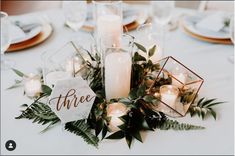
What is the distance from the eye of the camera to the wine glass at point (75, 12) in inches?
49.8

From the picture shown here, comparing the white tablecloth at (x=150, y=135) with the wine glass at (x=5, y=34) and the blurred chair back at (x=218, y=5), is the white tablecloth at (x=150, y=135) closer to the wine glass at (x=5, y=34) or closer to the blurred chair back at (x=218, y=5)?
the wine glass at (x=5, y=34)

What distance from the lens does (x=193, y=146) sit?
0.78 m

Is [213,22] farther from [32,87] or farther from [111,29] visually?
[32,87]

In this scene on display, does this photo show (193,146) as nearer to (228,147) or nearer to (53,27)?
(228,147)

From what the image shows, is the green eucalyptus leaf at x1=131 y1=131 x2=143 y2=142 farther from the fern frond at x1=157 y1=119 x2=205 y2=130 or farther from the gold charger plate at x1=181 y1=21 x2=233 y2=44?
the gold charger plate at x1=181 y1=21 x2=233 y2=44

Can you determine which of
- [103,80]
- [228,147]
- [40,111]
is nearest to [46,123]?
[40,111]

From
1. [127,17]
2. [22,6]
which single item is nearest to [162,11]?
[127,17]

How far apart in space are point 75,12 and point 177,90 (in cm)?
57

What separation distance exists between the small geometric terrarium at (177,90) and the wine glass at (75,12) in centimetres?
49

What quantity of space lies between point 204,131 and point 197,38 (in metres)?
0.57

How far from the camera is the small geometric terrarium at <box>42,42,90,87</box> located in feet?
2.98

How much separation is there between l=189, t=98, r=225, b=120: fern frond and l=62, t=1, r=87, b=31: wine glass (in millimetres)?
585

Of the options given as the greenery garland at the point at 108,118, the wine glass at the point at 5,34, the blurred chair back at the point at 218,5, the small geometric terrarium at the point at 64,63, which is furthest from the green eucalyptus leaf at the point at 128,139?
the blurred chair back at the point at 218,5

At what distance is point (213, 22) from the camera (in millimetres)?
1346
